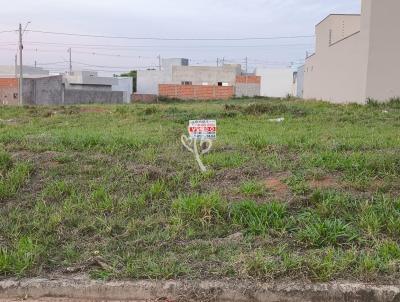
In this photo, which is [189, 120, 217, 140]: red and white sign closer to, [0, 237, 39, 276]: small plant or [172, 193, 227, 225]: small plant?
[172, 193, 227, 225]: small plant

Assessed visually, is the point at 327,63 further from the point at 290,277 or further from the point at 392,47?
the point at 290,277

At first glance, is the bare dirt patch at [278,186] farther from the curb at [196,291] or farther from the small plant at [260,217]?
the curb at [196,291]

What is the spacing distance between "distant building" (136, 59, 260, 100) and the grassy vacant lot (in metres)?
53.0

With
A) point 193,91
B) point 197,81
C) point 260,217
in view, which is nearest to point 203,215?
point 260,217

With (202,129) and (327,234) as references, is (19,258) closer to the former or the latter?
(327,234)

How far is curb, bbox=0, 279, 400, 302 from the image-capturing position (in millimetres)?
3762

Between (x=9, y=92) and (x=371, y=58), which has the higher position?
(x=371, y=58)

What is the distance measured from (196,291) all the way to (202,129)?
9.19 ft

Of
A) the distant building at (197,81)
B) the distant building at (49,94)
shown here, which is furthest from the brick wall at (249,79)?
the distant building at (49,94)

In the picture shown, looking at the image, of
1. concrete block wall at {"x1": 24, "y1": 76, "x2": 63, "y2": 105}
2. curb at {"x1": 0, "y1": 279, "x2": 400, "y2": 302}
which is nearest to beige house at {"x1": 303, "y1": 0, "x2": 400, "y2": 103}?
curb at {"x1": 0, "y1": 279, "x2": 400, "y2": 302}

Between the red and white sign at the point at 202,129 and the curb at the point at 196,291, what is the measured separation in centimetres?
271

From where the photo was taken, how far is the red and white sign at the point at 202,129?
6.29m

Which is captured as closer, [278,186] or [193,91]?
[278,186]

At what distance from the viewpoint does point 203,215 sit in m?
4.97
